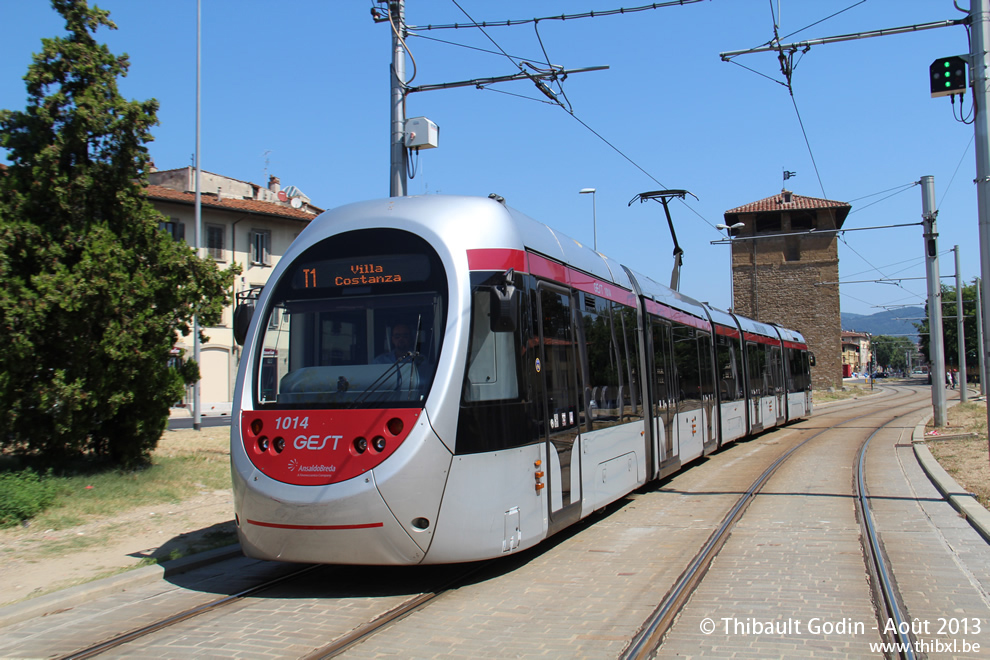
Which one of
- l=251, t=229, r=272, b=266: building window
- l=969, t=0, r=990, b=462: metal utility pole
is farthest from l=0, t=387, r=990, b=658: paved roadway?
l=251, t=229, r=272, b=266: building window

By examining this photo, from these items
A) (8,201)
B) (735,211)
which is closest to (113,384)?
(8,201)

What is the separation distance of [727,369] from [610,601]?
12778mm

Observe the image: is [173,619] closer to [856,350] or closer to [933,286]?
[933,286]

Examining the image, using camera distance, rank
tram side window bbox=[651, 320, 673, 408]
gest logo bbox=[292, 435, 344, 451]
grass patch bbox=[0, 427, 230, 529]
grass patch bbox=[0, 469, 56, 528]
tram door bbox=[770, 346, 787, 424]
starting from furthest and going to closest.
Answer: tram door bbox=[770, 346, 787, 424]
tram side window bbox=[651, 320, 673, 408]
grass patch bbox=[0, 427, 230, 529]
grass patch bbox=[0, 469, 56, 528]
gest logo bbox=[292, 435, 344, 451]

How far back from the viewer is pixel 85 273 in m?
10.6

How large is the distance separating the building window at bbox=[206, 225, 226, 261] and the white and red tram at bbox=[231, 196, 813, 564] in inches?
1281

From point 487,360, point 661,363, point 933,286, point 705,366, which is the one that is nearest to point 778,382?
point 933,286

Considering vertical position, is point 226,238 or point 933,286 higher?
point 226,238

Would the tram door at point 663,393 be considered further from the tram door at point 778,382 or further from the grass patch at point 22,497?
the tram door at point 778,382

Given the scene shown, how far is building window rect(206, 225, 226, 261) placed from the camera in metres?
37.9

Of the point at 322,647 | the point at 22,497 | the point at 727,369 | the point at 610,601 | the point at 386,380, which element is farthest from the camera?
the point at 727,369

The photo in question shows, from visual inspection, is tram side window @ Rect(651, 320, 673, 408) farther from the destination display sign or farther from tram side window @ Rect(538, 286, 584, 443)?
the destination display sign

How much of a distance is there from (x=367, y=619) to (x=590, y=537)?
11.7 ft

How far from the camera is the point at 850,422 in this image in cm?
3019
